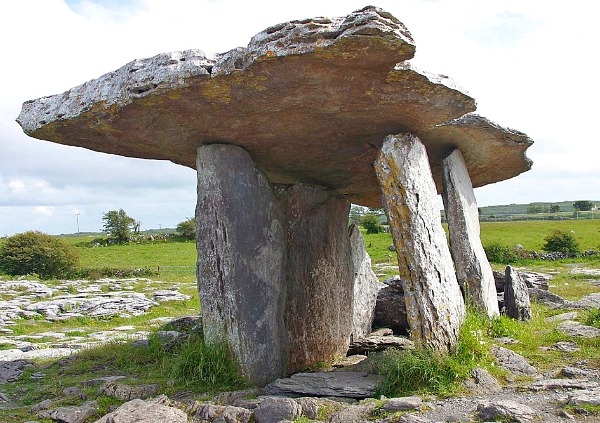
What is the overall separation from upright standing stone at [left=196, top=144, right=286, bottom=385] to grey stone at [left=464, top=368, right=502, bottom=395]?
8.30ft

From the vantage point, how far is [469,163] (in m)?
9.88

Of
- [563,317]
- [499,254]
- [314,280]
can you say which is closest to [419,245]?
[314,280]

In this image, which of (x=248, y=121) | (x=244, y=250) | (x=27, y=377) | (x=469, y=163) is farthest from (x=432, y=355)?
(x=27, y=377)

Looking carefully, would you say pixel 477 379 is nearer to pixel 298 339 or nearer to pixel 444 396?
pixel 444 396

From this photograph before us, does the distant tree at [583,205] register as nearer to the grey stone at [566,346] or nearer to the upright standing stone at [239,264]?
the grey stone at [566,346]

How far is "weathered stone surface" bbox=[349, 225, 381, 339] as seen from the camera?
1020cm

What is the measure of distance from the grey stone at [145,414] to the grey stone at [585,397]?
352 centimetres

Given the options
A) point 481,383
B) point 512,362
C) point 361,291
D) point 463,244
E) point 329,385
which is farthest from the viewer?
point 361,291

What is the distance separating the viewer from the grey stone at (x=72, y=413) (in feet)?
18.9

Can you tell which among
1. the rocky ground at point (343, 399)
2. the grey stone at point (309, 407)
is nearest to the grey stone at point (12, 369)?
the rocky ground at point (343, 399)

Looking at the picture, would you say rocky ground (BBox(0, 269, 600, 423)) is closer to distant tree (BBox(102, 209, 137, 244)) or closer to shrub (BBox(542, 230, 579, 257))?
shrub (BBox(542, 230, 579, 257))

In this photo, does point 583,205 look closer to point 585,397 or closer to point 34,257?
point 34,257

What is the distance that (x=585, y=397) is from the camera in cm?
525

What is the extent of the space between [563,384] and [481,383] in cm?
77
